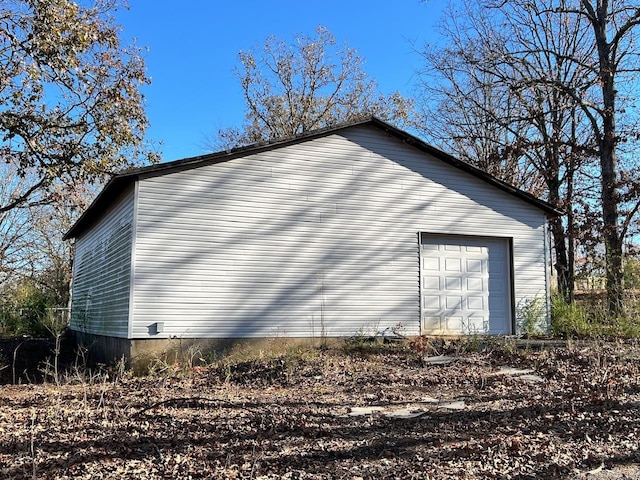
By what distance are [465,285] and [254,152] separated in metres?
5.27

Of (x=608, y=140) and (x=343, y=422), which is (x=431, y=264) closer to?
(x=343, y=422)

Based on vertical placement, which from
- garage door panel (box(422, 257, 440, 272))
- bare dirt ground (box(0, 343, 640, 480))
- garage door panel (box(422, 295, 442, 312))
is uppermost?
garage door panel (box(422, 257, 440, 272))

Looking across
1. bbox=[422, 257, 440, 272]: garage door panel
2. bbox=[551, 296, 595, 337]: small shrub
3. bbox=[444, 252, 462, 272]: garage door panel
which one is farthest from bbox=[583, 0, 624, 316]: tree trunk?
bbox=[422, 257, 440, 272]: garage door panel

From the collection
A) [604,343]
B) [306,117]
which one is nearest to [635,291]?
[604,343]

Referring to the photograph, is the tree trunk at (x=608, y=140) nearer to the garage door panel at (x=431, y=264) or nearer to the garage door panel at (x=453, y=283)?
the garage door panel at (x=453, y=283)

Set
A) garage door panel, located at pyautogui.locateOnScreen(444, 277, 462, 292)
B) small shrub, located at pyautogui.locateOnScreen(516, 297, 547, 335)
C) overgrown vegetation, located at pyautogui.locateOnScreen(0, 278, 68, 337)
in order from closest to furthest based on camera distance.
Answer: garage door panel, located at pyautogui.locateOnScreen(444, 277, 462, 292) → small shrub, located at pyautogui.locateOnScreen(516, 297, 547, 335) → overgrown vegetation, located at pyautogui.locateOnScreen(0, 278, 68, 337)

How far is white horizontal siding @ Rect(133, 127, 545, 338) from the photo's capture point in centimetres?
963

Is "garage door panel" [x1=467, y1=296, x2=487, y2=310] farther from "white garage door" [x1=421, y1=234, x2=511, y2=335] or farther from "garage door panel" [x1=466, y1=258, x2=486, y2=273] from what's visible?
"garage door panel" [x1=466, y1=258, x2=486, y2=273]

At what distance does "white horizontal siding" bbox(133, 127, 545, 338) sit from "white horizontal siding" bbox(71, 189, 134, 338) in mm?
628

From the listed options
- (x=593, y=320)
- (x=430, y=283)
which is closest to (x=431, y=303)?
(x=430, y=283)

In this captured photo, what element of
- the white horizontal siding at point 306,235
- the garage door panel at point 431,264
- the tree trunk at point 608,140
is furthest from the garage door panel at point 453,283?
the tree trunk at point 608,140

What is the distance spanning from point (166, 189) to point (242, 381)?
3685 mm

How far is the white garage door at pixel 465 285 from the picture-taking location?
38.3 feet

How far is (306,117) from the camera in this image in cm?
2912
